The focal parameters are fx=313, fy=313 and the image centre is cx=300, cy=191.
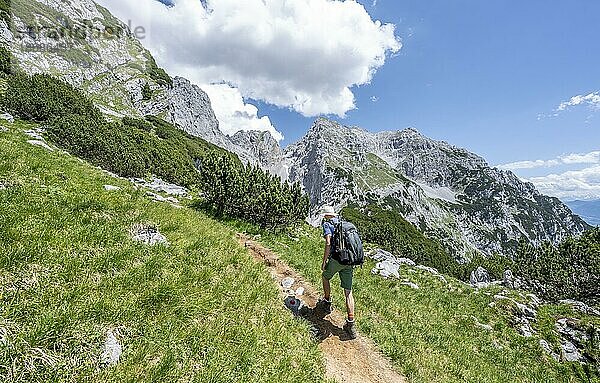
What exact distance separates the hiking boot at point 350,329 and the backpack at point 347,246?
2.18 meters

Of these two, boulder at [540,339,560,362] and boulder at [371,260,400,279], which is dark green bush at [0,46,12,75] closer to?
boulder at [371,260,400,279]

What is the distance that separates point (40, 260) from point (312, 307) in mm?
8404

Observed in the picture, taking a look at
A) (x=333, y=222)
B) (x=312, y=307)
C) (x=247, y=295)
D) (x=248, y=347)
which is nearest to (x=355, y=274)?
(x=312, y=307)

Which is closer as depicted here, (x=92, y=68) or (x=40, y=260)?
(x=40, y=260)

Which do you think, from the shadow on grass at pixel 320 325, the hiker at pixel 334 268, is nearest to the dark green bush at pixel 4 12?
the hiker at pixel 334 268

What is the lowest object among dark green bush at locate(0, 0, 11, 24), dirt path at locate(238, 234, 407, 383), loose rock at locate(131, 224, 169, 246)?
dirt path at locate(238, 234, 407, 383)

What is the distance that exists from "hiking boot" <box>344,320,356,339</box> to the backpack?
218 cm

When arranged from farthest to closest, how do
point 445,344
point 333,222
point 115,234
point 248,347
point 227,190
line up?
point 227,190 < point 445,344 < point 333,222 < point 115,234 < point 248,347

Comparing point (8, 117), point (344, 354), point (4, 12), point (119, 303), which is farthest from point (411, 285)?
point (4, 12)

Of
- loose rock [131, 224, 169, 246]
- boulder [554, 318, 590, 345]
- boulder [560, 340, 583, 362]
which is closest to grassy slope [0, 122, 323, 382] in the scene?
loose rock [131, 224, 169, 246]

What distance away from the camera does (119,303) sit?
6.22 meters

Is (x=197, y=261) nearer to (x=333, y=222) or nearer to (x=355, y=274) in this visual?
(x=333, y=222)

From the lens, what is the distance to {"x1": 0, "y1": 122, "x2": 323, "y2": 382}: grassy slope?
4906 millimetres

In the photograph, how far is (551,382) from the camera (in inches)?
565
